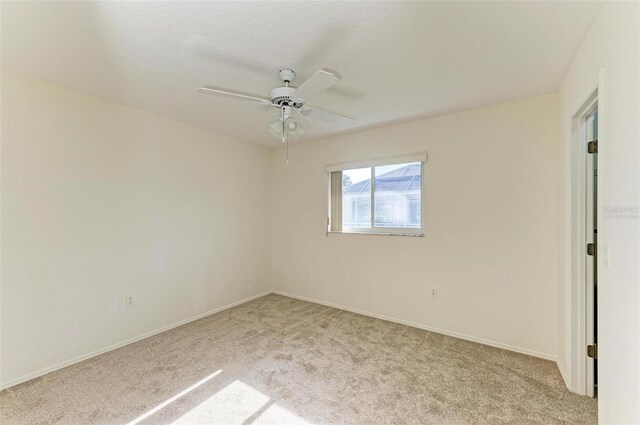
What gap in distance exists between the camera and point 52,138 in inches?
90.0

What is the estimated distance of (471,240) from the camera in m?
2.83

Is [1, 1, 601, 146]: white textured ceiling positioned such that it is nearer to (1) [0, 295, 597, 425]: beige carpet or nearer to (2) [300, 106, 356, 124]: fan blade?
(2) [300, 106, 356, 124]: fan blade

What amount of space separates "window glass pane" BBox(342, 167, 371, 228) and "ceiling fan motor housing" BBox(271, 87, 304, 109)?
175 cm

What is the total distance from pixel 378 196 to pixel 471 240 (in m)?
1.17

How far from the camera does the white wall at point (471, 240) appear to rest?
2.48 m

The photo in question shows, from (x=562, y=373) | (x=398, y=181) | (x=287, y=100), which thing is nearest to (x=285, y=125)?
(x=287, y=100)

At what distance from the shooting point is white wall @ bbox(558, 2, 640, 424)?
42.2 inches

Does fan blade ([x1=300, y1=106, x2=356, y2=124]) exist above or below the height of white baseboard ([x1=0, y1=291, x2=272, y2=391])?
above

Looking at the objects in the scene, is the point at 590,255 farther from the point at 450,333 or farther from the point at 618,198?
the point at 450,333

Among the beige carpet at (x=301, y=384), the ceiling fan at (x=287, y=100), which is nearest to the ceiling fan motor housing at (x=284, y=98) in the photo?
the ceiling fan at (x=287, y=100)

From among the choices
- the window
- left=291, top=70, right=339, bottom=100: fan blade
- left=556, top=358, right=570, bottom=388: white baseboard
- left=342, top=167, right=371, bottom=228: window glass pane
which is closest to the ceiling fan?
left=291, top=70, right=339, bottom=100: fan blade

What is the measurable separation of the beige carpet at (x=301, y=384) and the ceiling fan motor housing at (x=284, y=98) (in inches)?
83.1

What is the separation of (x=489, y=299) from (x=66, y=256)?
Result: 389cm

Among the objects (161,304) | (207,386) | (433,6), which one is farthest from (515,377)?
(161,304)
